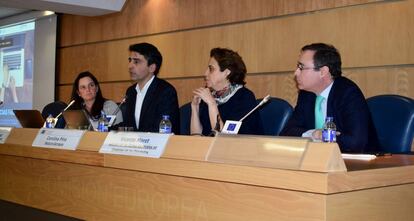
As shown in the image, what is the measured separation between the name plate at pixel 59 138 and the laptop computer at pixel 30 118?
689 mm

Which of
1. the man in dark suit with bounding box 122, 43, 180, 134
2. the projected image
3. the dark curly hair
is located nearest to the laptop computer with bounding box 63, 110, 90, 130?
the man in dark suit with bounding box 122, 43, 180, 134

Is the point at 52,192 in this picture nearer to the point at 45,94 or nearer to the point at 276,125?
the point at 276,125

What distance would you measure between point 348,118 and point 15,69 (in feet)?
19.6

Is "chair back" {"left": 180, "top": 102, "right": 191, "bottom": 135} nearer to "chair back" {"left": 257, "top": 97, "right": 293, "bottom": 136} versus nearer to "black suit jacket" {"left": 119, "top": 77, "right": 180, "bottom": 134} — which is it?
"black suit jacket" {"left": 119, "top": 77, "right": 180, "bottom": 134}

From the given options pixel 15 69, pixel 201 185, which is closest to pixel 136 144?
pixel 201 185

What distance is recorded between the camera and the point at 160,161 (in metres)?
1.77

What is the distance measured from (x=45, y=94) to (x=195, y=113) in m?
3.85

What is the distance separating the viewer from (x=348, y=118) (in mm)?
2453

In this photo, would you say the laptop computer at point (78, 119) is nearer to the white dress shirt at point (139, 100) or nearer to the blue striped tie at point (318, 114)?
the white dress shirt at point (139, 100)

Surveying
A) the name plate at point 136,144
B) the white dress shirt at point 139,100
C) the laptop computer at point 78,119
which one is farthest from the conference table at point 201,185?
the white dress shirt at point 139,100

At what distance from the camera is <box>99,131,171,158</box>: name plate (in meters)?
1.82

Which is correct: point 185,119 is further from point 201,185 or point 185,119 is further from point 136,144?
point 201,185

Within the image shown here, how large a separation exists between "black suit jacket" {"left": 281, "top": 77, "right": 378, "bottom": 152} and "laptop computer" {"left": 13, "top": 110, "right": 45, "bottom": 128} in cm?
140

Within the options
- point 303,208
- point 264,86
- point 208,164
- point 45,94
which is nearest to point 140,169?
point 208,164
